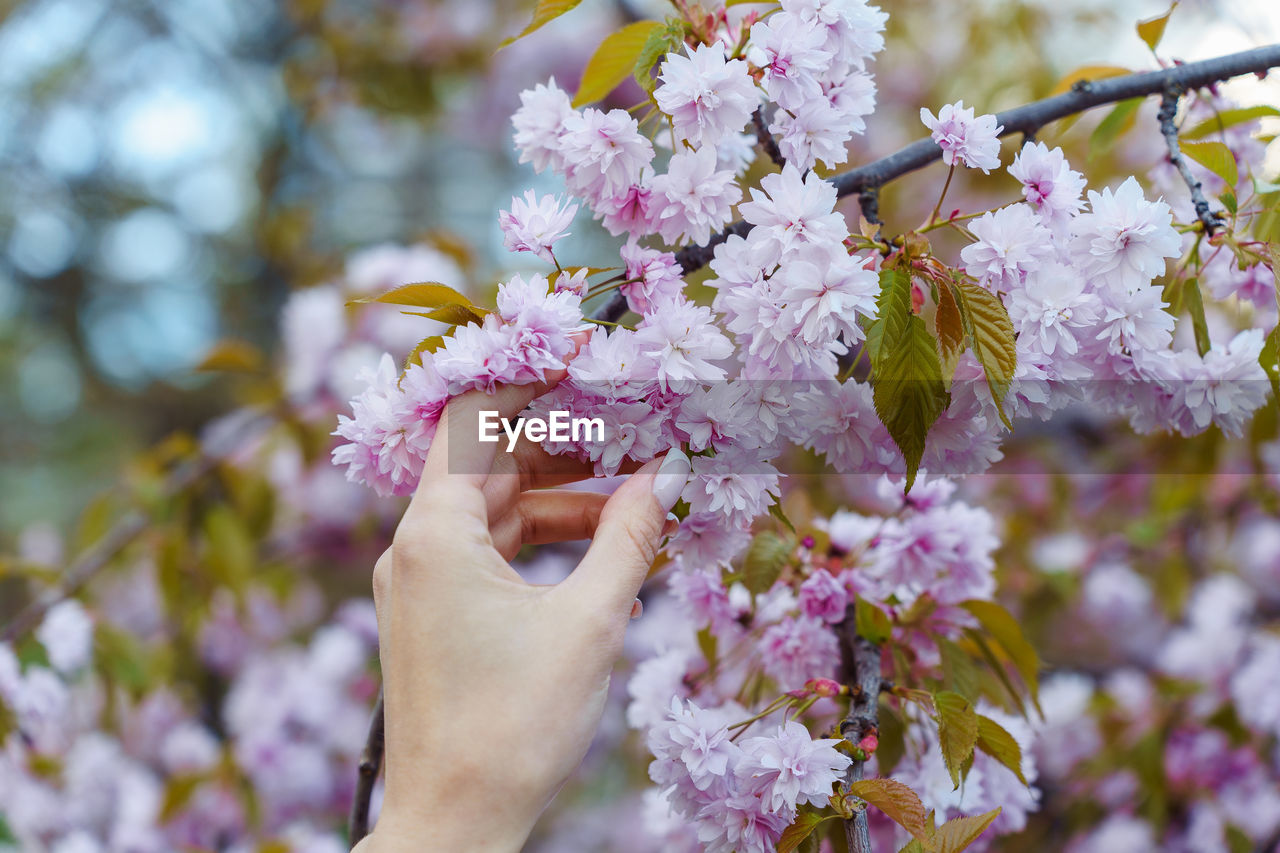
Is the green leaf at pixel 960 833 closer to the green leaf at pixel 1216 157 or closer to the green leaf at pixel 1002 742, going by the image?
the green leaf at pixel 1002 742

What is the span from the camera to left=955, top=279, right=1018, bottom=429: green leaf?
1.73 feet

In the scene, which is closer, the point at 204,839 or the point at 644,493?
the point at 644,493

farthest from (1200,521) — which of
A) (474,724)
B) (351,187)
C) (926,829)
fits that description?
(351,187)

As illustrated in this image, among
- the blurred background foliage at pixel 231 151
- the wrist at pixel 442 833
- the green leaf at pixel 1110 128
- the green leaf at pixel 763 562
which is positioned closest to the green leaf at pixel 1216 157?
the green leaf at pixel 1110 128

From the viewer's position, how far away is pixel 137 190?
2932 mm

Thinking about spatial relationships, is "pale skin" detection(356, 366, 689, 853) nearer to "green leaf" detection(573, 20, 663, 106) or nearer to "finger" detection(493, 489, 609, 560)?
"finger" detection(493, 489, 609, 560)

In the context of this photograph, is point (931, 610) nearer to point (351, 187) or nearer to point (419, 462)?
point (419, 462)

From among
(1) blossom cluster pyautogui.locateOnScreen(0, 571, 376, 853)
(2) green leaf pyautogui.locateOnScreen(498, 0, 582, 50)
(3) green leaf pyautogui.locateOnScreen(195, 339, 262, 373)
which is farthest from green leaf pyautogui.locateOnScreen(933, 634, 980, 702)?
(3) green leaf pyautogui.locateOnScreen(195, 339, 262, 373)

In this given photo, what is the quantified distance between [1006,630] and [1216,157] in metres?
0.44

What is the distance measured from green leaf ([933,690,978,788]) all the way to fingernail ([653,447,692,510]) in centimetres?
26

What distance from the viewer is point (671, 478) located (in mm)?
578

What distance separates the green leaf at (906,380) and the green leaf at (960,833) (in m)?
0.23

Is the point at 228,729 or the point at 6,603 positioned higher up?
the point at 228,729

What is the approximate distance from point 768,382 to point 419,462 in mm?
251
